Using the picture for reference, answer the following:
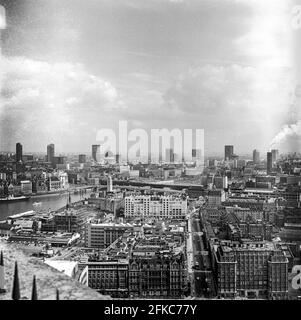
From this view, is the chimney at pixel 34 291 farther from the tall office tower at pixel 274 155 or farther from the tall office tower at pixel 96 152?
the tall office tower at pixel 274 155

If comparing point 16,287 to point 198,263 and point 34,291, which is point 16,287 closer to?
point 34,291

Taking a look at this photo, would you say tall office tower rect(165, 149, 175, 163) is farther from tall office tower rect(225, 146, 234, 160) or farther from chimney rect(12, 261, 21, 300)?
chimney rect(12, 261, 21, 300)

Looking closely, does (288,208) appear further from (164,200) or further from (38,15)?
(38,15)

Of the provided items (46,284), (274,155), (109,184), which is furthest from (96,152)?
(46,284)

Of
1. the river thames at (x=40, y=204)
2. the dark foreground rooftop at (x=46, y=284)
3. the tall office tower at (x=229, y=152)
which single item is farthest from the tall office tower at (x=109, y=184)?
the dark foreground rooftop at (x=46, y=284)

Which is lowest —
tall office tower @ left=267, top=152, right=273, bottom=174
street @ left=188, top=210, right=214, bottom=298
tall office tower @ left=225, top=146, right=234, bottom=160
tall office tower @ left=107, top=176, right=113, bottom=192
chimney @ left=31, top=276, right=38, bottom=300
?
street @ left=188, top=210, right=214, bottom=298

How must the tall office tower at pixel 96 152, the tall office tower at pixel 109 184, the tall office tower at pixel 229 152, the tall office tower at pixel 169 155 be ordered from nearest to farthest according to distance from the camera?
the tall office tower at pixel 169 155, the tall office tower at pixel 96 152, the tall office tower at pixel 229 152, the tall office tower at pixel 109 184

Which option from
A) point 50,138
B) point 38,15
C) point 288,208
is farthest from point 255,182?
point 38,15

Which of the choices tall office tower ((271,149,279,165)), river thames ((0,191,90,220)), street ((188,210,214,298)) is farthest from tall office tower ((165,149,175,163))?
river thames ((0,191,90,220))

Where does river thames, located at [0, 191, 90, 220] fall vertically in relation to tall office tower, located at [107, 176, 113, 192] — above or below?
below
